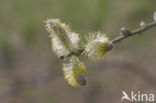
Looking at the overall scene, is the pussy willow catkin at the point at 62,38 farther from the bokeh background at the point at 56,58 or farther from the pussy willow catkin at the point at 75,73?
the bokeh background at the point at 56,58

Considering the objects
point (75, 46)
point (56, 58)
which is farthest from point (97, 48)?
point (56, 58)

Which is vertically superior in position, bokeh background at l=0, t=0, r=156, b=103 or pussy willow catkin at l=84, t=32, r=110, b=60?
bokeh background at l=0, t=0, r=156, b=103

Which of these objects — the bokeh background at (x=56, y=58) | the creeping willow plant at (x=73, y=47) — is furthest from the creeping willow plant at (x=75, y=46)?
the bokeh background at (x=56, y=58)

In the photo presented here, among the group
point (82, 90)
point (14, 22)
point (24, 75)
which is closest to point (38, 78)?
point (24, 75)

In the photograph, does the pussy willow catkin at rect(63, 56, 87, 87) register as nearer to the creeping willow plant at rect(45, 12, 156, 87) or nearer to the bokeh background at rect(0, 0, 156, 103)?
the creeping willow plant at rect(45, 12, 156, 87)

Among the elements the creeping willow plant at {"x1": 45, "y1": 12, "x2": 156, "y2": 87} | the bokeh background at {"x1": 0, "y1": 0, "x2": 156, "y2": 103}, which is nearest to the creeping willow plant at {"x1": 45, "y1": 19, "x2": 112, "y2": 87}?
the creeping willow plant at {"x1": 45, "y1": 12, "x2": 156, "y2": 87}

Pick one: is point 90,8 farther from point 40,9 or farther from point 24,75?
point 24,75

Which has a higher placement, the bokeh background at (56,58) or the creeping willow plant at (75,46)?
the bokeh background at (56,58)
